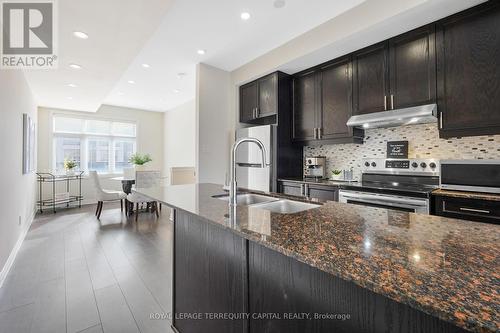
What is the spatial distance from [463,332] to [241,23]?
115 inches

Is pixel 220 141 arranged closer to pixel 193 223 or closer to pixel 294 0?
pixel 294 0

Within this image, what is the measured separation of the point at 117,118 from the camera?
6641 millimetres

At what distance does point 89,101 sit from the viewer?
5047 millimetres

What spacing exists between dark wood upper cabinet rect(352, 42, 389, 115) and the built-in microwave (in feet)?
2.84

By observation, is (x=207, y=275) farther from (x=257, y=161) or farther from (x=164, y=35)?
(x=164, y=35)

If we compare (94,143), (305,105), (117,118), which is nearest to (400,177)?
(305,105)

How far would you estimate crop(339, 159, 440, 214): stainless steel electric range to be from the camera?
6.68 feet

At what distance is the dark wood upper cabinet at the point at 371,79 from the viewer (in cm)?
252

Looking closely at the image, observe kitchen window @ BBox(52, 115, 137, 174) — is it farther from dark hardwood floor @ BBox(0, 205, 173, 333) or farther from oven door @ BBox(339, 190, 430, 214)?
oven door @ BBox(339, 190, 430, 214)

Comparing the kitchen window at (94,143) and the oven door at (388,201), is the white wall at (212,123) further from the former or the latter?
the kitchen window at (94,143)

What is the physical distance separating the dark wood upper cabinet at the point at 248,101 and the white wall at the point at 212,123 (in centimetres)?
20

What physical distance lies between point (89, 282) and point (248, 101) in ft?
10.3

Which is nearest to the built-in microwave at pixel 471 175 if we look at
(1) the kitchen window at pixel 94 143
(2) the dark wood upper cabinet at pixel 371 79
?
(2) the dark wood upper cabinet at pixel 371 79

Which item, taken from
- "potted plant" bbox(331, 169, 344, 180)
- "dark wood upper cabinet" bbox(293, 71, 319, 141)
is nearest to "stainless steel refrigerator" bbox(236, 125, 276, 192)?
"dark wood upper cabinet" bbox(293, 71, 319, 141)
